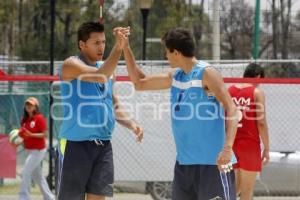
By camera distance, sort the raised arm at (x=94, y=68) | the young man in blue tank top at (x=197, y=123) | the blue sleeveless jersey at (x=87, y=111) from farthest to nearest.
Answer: the blue sleeveless jersey at (x=87, y=111)
the raised arm at (x=94, y=68)
the young man in blue tank top at (x=197, y=123)

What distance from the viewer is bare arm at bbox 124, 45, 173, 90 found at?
6125mm

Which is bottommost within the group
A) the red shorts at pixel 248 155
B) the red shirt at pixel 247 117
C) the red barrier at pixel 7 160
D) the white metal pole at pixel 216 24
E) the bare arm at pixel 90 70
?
the red barrier at pixel 7 160

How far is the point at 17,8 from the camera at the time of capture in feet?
82.7

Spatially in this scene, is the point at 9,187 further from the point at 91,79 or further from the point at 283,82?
the point at 91,79

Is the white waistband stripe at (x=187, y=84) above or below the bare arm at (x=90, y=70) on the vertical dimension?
below

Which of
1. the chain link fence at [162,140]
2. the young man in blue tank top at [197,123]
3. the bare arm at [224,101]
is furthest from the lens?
the chain link fence at [162,140]

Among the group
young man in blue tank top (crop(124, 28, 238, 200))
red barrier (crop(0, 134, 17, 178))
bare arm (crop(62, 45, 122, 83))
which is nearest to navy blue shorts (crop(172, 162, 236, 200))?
young man in blue tank top (crop(124, 28, 238, 200))

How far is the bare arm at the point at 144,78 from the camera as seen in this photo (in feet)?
20.1

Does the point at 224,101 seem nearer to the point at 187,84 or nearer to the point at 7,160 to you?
the point at 187,84

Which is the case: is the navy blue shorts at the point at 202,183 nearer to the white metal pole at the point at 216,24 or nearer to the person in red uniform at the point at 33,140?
the person in red uniform at the point at 33,140

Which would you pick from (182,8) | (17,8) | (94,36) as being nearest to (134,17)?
(182,8)

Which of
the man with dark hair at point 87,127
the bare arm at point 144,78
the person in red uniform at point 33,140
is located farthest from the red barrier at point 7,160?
the bare arm at point 144,78

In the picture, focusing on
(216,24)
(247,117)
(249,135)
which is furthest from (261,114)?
(216,24)

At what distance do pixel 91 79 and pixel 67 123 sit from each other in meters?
0.47
